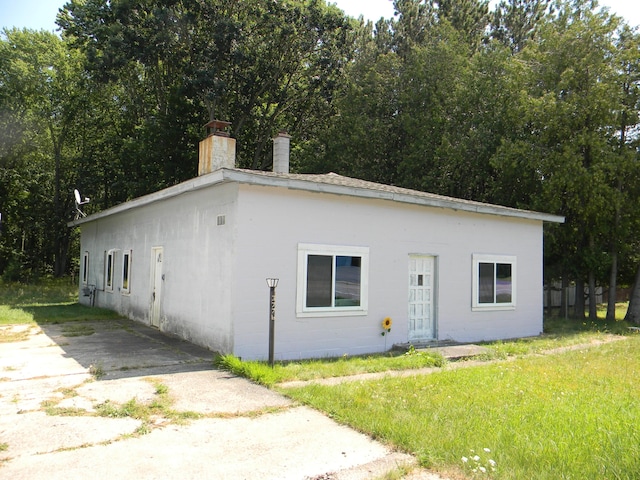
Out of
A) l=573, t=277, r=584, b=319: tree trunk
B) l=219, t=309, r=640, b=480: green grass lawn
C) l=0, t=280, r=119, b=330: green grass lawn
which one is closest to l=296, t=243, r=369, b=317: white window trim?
l=219, t=309, r=640, b=480: green grass lawn

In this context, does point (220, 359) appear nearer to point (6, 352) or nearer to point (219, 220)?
point (219, 220)

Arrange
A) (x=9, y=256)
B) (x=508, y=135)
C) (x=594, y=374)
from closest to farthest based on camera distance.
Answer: (x=594, y=374), (x=508, y=135), (x=9, y=256)

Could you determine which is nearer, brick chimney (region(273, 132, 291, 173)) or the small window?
brick chimney (region(273, 132, 291, 173))

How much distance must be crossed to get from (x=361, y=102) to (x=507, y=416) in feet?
67.8

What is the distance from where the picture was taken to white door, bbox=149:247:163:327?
38.9 feet

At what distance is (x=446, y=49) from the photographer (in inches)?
878

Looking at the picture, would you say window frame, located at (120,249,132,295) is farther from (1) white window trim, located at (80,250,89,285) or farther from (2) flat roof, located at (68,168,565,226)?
(1) white window trim, located at (80,250,89,285)

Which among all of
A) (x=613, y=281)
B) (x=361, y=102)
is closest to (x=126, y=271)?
(x=361, y=102)

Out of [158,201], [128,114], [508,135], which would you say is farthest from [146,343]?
[128,114]

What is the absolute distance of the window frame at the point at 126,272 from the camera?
14.0 m

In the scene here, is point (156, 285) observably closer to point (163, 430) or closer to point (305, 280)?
point (305, 280)

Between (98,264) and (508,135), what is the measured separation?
15814mm

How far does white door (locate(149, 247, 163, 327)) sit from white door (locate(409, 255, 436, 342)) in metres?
5.81

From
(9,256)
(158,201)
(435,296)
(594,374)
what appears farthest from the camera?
(9,256)
